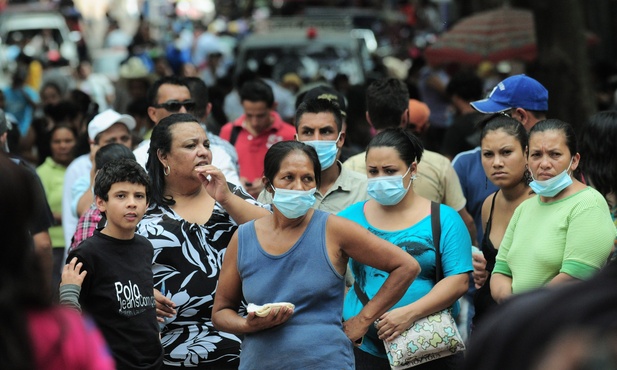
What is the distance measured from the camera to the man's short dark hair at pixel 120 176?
539cm

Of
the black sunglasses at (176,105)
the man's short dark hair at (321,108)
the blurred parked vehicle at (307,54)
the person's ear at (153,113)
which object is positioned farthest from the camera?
the blurred parked vehicle at (307,54)

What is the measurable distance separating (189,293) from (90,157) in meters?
2.85

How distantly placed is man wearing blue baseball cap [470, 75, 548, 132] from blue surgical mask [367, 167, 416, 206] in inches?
55.0

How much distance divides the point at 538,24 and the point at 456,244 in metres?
8.31

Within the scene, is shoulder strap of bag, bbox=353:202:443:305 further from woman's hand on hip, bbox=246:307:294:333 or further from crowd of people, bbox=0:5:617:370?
woman's hand on hip, bbox=246:307:294:333

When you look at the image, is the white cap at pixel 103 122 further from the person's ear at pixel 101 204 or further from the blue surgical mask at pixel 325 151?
the person's ear at pixel 101 204

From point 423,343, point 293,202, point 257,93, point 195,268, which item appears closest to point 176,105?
point 257,93

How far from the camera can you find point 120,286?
16.5 feet

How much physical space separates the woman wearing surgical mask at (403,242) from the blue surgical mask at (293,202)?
607 mm

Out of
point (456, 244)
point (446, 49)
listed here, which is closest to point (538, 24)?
point (446, 49)

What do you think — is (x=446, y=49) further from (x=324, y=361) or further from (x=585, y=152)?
(x=324, y=361)

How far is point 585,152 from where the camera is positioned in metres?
5.75

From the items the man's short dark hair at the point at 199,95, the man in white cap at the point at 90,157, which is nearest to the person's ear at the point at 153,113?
the man in white cap at the point at 90,157

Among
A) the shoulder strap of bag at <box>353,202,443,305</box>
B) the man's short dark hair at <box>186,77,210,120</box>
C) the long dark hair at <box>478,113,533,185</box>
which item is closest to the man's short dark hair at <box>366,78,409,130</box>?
the long dark hair at <box>478,113,533,185</box>
